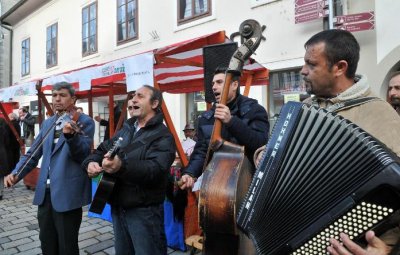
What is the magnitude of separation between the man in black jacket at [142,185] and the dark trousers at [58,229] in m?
0.49

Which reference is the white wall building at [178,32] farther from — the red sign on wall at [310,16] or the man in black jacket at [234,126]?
the man in black jacket at [234,126]

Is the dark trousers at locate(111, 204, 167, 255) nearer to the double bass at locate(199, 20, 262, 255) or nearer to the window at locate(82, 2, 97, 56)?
the double bass at locate(199, 20, 262, 255)

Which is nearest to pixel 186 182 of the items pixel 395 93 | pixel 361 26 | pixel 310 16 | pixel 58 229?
pixel 58 229

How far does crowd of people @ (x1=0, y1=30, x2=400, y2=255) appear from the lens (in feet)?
4.74

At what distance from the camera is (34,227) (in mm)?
4766

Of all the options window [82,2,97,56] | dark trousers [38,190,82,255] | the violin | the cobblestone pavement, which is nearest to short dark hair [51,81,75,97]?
the violin

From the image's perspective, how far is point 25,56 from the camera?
16.5 m

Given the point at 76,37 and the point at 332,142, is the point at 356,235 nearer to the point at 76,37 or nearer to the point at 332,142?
the point at 332,142

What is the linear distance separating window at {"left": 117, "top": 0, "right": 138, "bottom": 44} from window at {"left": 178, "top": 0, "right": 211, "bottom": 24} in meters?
1.91

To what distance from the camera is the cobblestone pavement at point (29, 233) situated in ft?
12.7

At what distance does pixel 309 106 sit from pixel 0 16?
20.8m

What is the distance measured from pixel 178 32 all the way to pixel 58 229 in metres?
7.09

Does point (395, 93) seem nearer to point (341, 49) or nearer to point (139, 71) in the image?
point (341, 49)


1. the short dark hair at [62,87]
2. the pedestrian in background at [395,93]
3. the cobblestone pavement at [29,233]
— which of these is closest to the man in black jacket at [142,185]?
the short dark hair at [62,87]
